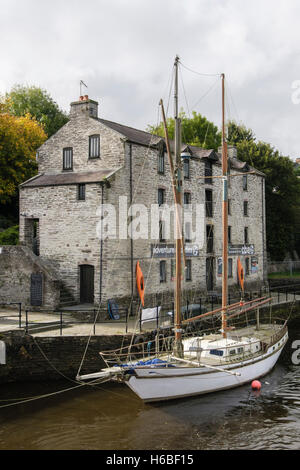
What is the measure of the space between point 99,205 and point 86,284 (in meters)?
4.24

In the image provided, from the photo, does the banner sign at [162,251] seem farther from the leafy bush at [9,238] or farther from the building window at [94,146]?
the leafy bush at [9,238]

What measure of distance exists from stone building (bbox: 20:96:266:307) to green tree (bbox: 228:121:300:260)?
1846cm

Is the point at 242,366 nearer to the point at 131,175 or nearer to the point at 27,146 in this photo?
the point at 131,175

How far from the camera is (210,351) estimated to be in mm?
17391

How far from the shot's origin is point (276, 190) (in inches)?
1845

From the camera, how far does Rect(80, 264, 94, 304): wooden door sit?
23.8m

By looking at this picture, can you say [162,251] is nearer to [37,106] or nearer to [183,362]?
[183,362]

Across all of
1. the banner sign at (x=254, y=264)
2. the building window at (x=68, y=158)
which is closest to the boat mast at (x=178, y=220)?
the building window at (x=68, y=158)

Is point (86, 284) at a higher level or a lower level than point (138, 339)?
higher

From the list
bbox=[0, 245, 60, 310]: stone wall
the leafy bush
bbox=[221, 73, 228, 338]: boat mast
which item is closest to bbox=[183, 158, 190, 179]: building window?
bbox=[221, 73, 228, 338]: boat mast

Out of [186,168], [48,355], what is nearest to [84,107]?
[186,168]
